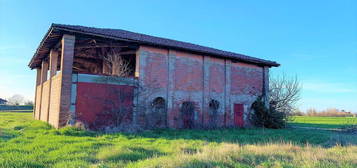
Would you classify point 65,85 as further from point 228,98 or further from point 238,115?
point 238,115

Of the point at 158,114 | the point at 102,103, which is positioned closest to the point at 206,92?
the point at 158,114

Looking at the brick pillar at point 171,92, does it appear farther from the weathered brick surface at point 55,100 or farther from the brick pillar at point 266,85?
the brick pillar at point 266,85

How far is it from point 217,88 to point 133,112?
21.0 ft

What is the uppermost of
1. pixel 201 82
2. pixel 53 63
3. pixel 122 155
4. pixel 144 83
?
pixel 53 63

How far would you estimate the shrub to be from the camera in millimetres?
17938

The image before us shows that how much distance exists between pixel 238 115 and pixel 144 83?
792 centimetres

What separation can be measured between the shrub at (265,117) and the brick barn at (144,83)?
2.27ft

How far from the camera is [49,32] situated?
38.4ft

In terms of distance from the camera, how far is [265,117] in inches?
712

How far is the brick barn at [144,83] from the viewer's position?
1145 centimetres

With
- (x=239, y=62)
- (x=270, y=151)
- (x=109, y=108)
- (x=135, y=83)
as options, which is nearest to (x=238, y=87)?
(x=239, y=62)

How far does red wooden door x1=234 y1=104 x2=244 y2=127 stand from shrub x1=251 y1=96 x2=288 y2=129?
1.14m

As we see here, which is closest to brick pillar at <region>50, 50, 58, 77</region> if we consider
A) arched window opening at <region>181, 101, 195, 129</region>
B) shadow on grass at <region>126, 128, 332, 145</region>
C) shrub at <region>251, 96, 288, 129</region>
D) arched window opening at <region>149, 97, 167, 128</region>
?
arched window opening at <region>149, 97, 167, 128</region>

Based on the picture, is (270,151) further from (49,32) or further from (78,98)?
(49,32)
